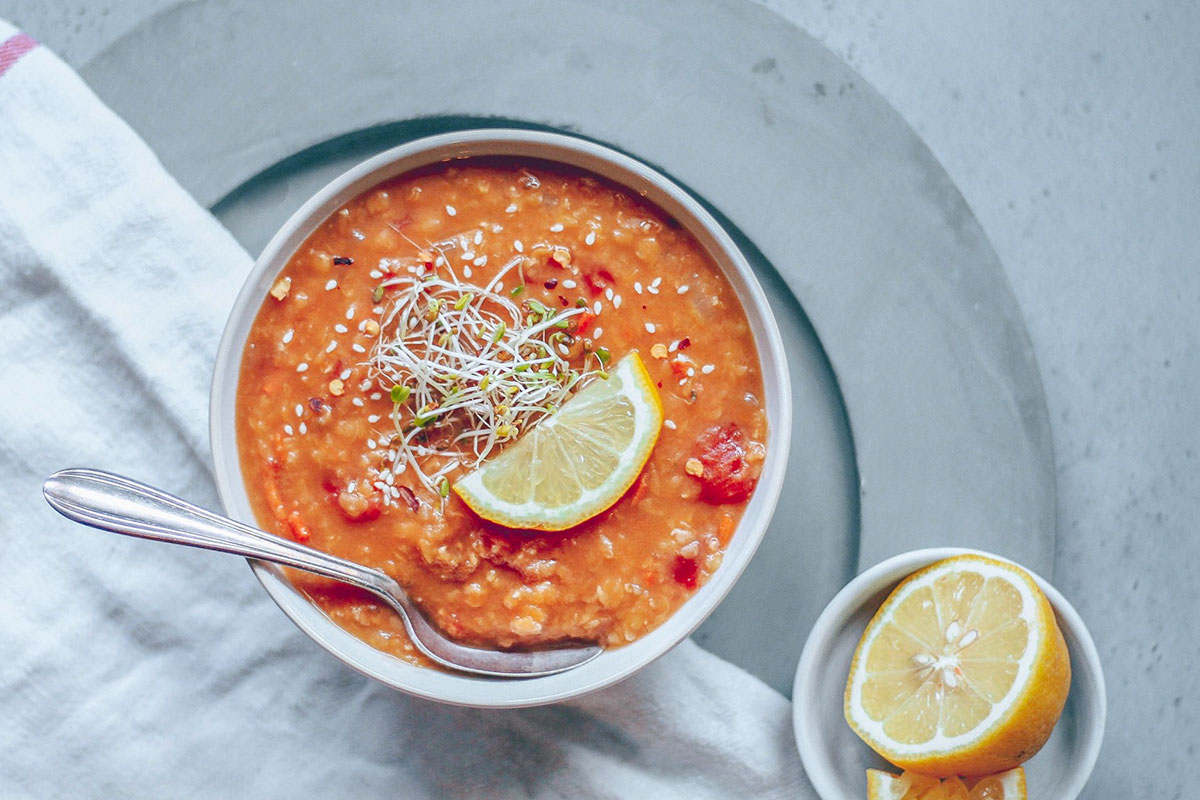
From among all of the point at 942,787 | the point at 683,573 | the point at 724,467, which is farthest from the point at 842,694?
the point at 724,467

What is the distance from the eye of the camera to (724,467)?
7.34ft

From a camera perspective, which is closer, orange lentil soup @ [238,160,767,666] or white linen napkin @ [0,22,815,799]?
orange lentil soup @ [238,160,767,666]

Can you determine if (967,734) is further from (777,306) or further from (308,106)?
(308,106)

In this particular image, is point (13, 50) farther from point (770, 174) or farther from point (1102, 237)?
point (1102, 237)

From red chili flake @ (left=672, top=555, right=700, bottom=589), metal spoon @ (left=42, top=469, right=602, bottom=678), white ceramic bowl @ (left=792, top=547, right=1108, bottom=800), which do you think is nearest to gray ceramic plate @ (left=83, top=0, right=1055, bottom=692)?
white ceramic bowl @ (left=792, top=547, right=1108, bottom=800)

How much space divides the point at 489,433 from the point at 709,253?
0.63 metres

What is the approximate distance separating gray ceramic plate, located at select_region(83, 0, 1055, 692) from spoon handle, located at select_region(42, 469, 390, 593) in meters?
0.59

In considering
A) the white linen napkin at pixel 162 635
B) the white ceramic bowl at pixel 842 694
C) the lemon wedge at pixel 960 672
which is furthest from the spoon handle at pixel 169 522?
the lemon wedge at pixel 960 672

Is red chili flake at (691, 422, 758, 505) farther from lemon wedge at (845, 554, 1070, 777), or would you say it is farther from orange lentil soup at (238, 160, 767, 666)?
lemon wedge at (845, 554, 1070, 777)

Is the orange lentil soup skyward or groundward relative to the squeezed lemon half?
skyward

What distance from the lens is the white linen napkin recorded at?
8.21 ft

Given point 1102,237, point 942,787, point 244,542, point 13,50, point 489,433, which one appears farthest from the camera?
point 1102,237

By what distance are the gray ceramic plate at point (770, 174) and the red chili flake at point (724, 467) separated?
0.30 meters

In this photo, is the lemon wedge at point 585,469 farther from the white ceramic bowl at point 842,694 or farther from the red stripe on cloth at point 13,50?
the red stripe on cloth at point 13,50
